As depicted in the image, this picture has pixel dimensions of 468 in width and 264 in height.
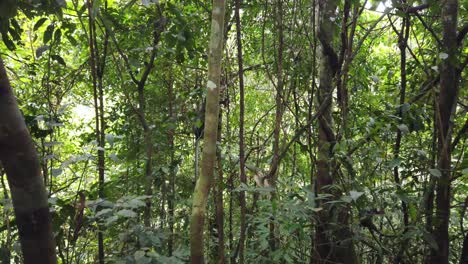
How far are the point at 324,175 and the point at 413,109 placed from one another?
1.97 feet

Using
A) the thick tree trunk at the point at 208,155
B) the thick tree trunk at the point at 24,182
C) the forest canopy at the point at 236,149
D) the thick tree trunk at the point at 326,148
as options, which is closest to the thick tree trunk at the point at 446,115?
the forest canopy at the point at 236,149

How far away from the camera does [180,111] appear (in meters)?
2.99

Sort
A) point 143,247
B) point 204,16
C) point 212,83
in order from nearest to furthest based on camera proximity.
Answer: point 212,83 → point 143,247 → point 204,16

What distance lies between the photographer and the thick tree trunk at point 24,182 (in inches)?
40.6

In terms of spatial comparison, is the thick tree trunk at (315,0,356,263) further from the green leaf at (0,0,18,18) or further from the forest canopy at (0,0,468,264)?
the green leaf at (0,0,18,18)

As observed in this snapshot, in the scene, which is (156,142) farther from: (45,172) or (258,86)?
(258,86)

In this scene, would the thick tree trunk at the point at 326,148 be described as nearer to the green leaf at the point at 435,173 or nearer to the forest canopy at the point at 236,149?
the forest canopy at the point at 236,149

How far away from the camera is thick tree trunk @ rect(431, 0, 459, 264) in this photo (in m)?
2.00

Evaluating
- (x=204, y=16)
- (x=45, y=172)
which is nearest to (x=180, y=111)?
(x=204, y=16)

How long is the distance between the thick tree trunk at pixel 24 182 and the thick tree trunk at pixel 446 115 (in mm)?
1775

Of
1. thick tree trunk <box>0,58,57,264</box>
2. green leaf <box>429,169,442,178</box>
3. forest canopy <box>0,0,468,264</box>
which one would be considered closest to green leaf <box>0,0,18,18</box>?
forest canopy <box>0,0,468,264</box>

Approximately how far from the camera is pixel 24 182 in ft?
3.43

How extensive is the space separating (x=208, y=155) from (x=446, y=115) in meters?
1.40

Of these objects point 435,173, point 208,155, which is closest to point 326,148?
point 435,173
